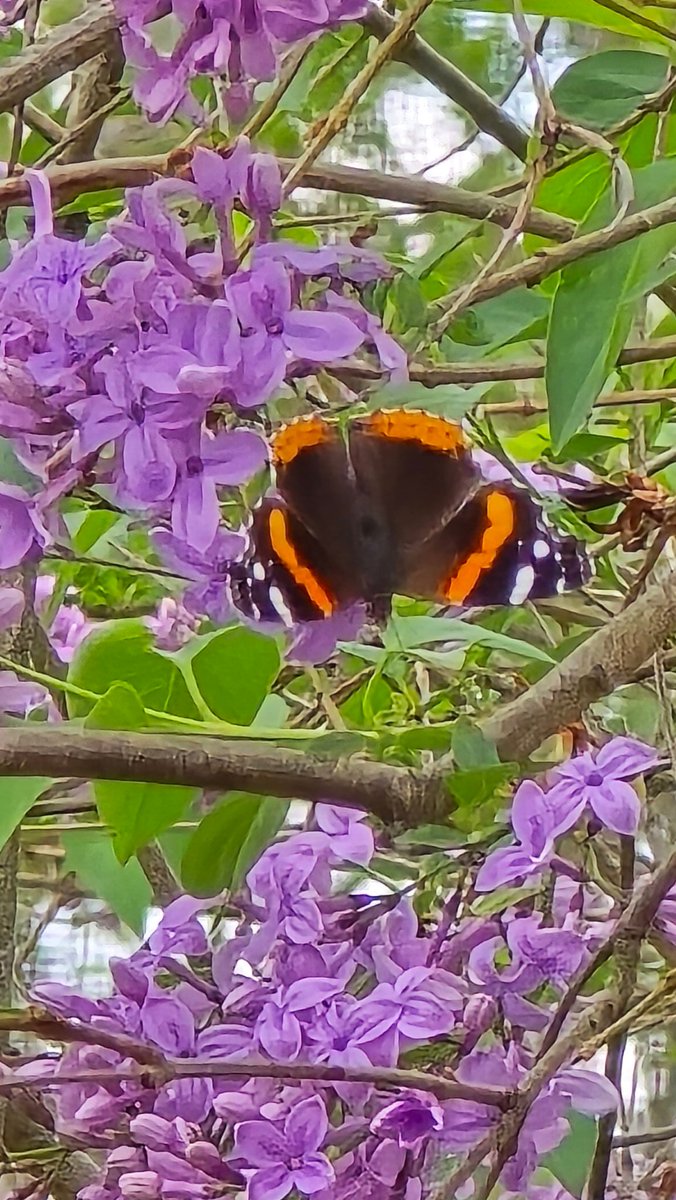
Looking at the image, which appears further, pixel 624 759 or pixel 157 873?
pixel 157 873

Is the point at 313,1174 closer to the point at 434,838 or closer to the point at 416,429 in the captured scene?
the point at 434,838

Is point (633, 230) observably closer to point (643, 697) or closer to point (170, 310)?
point (170, 310)

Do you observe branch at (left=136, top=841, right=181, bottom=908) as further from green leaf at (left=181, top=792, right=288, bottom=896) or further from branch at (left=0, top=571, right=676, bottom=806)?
branch at (left=0, top=571, right=676, bottom=806)

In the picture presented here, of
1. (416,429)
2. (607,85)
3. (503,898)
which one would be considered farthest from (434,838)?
(607,85)

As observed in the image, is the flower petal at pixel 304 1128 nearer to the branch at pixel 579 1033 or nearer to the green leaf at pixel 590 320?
the branch at pixel 579 1033

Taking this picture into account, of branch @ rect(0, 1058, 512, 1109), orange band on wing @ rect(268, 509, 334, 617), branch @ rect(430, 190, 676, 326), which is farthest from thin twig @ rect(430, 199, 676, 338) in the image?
branch @ rect(0, 1058, 512, 1109)

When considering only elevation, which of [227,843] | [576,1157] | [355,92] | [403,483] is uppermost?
[355,92]
